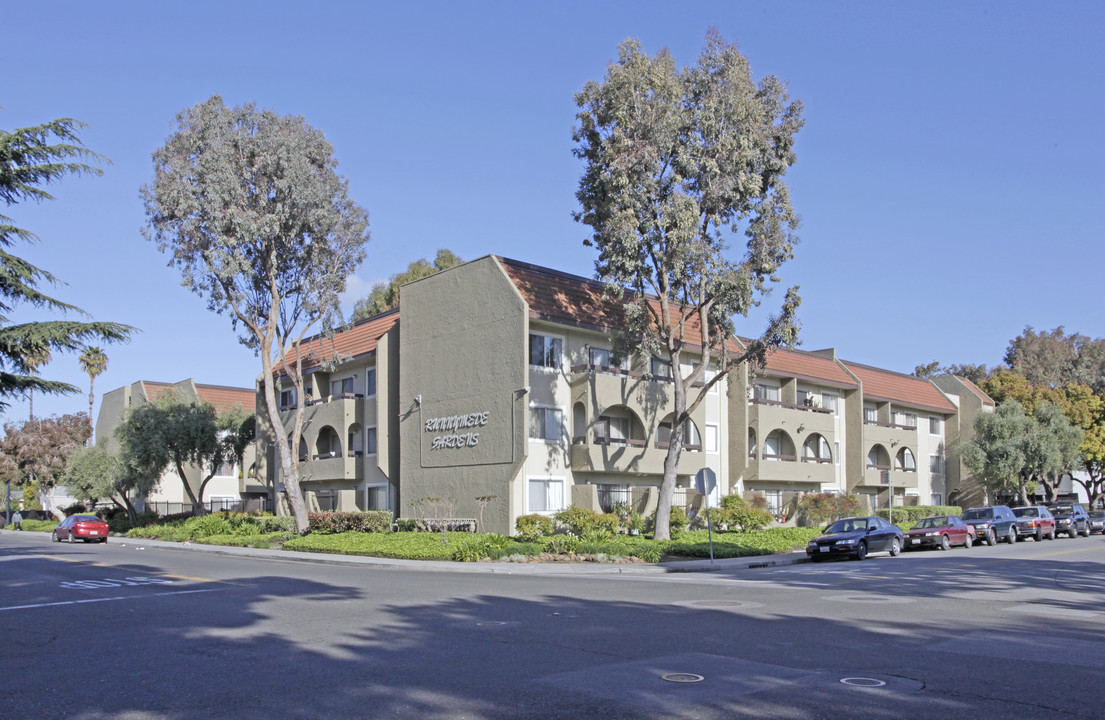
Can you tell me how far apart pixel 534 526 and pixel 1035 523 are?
23516 millimetres

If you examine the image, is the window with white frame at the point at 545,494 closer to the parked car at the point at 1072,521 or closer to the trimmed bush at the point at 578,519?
the trimmed bush at the point at 578,519

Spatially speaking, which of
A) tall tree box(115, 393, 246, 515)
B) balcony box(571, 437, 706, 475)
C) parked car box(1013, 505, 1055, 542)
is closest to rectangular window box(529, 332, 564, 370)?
balcony box(571, 437, 706, 475)

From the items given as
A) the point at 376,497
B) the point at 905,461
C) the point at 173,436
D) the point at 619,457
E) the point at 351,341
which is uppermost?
the point at 351,341

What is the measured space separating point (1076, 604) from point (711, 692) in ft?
33.4

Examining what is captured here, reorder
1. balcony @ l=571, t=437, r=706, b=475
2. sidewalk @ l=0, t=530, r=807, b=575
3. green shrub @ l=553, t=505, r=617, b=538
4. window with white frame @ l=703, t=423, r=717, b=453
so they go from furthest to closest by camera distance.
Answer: window with white frame @ l=703, t=423, r=717, b=453, balcony @ l=571, t=437, r=706, b=475, green shrub @ l=553, t=505, r=617, b=538, sidewalk @ l=0, t=530, r=807, b=575

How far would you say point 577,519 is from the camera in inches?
1239

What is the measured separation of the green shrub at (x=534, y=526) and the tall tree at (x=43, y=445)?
150 ft

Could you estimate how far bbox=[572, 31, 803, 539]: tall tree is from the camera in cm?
3086

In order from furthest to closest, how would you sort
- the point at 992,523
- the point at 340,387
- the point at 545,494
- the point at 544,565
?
the point at 340,387 → the point at 992,523 → the point at 545,494 → the point at 544,565

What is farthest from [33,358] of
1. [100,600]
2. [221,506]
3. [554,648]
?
[221,506]

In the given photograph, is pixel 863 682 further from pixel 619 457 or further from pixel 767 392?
pixel 767 392

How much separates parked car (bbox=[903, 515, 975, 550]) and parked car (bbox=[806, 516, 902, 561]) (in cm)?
310

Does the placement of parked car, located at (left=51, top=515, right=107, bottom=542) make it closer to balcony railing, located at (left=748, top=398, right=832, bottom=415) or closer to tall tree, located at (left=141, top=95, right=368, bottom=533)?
tall tree, located at (left=141, top=95, right=368, bottom=533)

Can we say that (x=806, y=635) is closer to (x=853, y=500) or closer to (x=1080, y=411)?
(x=853, y=500)
